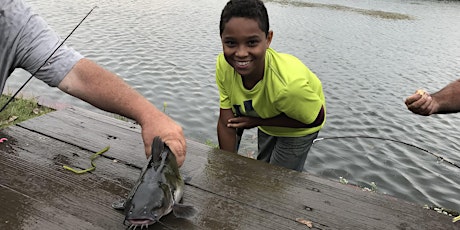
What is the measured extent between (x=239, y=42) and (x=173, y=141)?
1190 millimetres

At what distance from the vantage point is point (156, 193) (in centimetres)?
176

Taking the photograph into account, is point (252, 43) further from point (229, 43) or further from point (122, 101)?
point (122, 101)

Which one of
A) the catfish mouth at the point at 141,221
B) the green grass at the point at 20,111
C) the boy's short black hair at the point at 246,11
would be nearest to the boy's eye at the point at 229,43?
the boy's short black hair at the point at 246,11

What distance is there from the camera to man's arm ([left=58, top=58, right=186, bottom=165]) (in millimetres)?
1840

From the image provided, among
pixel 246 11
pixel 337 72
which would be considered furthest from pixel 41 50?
pixel 337 72

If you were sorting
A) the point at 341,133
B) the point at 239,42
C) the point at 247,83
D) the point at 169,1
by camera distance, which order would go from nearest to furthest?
1. the point at 239,42
2. the point at 247,83
3. the point at 341,133
4. the point at 169,1

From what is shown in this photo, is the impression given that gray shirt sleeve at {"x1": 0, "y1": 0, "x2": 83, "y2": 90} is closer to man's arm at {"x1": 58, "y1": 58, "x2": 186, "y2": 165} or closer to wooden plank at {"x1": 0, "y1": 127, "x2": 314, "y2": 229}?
man's arm at {"x1": 58, "y1": 58, "x2": 186, "y2": 165}

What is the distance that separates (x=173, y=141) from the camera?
1.85m

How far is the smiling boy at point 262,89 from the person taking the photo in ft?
9.07

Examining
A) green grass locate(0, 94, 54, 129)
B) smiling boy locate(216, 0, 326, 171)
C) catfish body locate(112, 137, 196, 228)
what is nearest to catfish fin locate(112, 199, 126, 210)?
catfish body locate(112, 137, 196, 228)

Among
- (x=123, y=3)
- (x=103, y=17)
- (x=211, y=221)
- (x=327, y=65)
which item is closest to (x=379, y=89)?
(x=327, y=65)

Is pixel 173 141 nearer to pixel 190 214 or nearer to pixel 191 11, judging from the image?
pixel 190 214

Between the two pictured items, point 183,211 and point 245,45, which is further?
point 245,45

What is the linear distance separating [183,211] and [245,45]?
1.41 m
